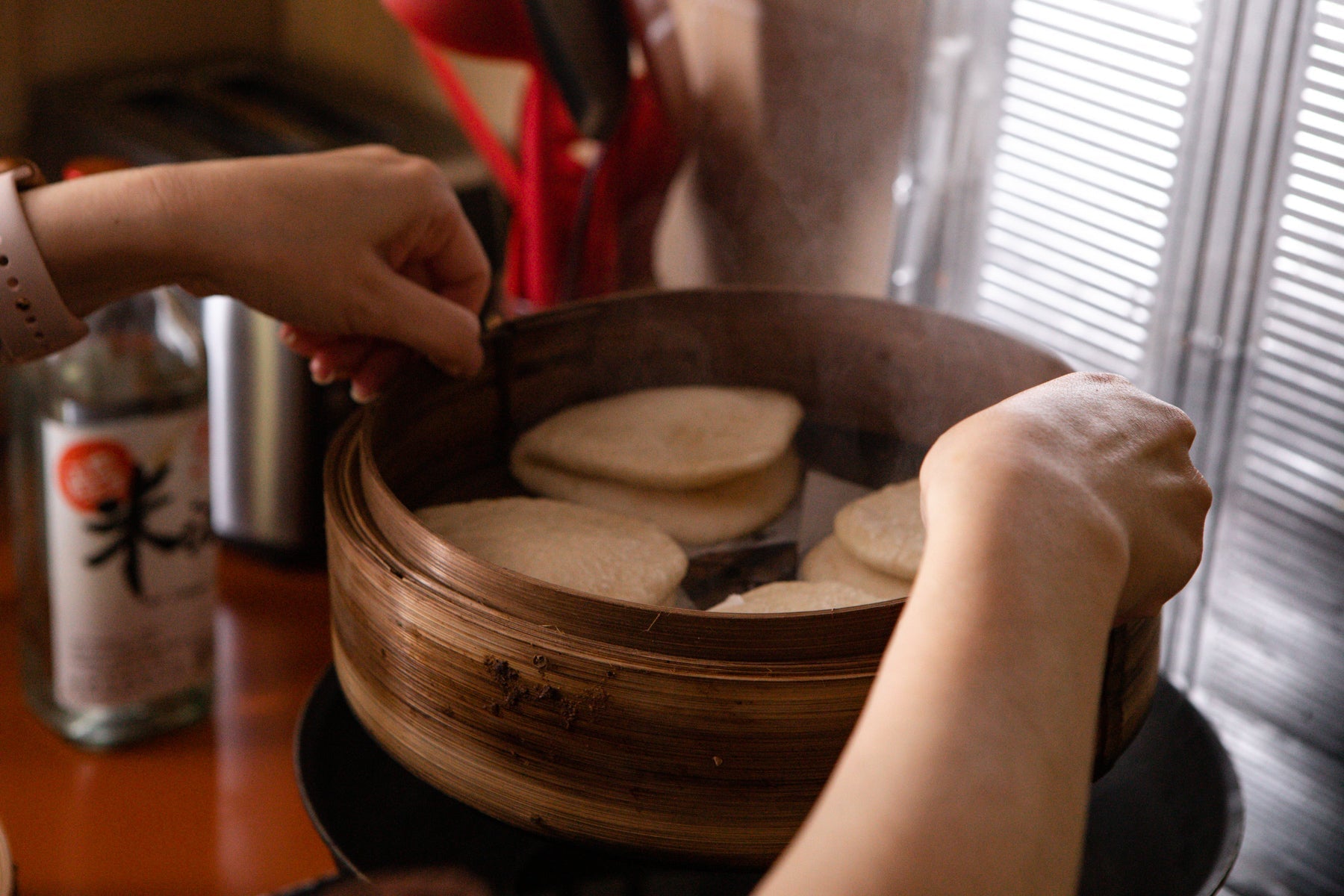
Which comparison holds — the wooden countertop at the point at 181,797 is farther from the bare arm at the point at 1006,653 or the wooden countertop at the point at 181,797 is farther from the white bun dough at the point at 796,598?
the bare arm at the point at 1006,653

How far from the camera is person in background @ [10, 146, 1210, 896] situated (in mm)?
491

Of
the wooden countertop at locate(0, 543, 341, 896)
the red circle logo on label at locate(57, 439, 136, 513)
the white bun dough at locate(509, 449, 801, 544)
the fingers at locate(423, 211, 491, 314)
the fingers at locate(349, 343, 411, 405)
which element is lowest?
the wooden countertop at locate(0, 543, 341, 896)

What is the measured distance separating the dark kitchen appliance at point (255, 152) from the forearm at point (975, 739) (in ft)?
3.30

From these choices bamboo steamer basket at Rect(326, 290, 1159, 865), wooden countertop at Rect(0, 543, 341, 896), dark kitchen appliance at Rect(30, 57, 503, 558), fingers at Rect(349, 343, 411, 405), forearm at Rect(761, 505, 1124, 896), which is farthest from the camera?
dark kitchen appliance at Rect(30, 57, 503, 558)

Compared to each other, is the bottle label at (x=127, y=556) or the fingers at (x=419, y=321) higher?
the fingers at (x=419, y=321)

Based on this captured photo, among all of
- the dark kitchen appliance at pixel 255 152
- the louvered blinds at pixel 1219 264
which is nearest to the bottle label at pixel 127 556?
the dark kitchen appliance at pixel 255 152

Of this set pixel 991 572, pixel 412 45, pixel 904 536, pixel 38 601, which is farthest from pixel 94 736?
pixel 412 45

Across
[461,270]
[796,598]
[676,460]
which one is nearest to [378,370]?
[461,270]

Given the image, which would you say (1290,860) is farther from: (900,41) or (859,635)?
(900,41)

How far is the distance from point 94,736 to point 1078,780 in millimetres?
1038

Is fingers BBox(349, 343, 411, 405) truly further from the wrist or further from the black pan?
the wrist

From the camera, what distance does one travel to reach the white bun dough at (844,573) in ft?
3.05

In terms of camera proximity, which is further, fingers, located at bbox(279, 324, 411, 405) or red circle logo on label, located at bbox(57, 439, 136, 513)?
red circle logo on label, located at bbox(57, 439, 136, 513)

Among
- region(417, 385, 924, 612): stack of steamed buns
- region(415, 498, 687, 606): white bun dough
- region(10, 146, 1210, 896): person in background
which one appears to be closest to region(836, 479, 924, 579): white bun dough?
region(417, 385, 924, 612): stack of steamed buns
